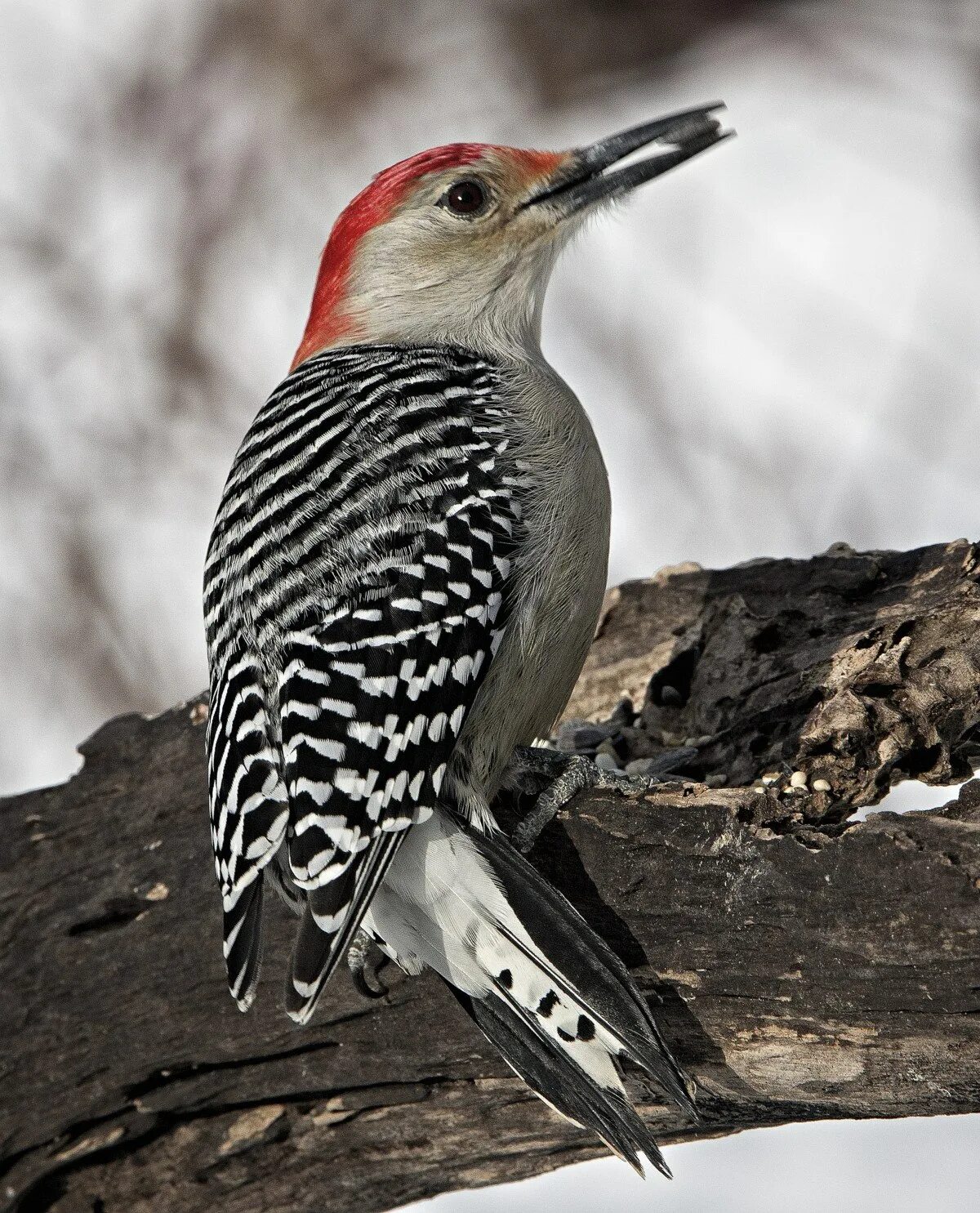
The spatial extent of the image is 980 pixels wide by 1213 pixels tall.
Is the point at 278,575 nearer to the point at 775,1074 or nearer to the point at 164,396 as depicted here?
the point at 775,1074

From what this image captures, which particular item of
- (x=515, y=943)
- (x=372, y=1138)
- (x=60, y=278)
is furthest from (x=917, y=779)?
(x=60, y=278)

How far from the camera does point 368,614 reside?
3107mm

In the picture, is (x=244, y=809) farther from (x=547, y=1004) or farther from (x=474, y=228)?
(x=474, y=228)

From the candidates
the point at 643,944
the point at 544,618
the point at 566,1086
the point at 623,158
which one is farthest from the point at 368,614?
the point at 623,158

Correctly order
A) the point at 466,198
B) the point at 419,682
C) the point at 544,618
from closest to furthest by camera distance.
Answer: the point at 419,682 < the point at 544,618 < the point at 466,198

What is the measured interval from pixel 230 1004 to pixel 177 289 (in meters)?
5.69

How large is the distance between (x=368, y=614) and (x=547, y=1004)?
3.13 feet

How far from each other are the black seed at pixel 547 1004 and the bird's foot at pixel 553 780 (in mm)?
436

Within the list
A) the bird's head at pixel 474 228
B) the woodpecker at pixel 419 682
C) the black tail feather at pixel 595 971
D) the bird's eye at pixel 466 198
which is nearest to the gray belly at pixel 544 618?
the woodpecker at pixel 419 682

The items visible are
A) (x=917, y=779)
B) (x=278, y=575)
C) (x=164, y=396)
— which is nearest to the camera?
(x=278, y=575)

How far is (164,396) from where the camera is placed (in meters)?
8.31

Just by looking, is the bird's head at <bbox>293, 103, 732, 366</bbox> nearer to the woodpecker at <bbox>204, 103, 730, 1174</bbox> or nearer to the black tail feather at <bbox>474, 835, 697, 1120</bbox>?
the woodpecker at <bbox>204, 103, 730, 1174</bbox>

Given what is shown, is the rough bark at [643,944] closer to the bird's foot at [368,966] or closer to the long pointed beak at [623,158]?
the bird's foot at [368,966]

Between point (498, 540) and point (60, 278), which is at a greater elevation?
point (60, 278)
